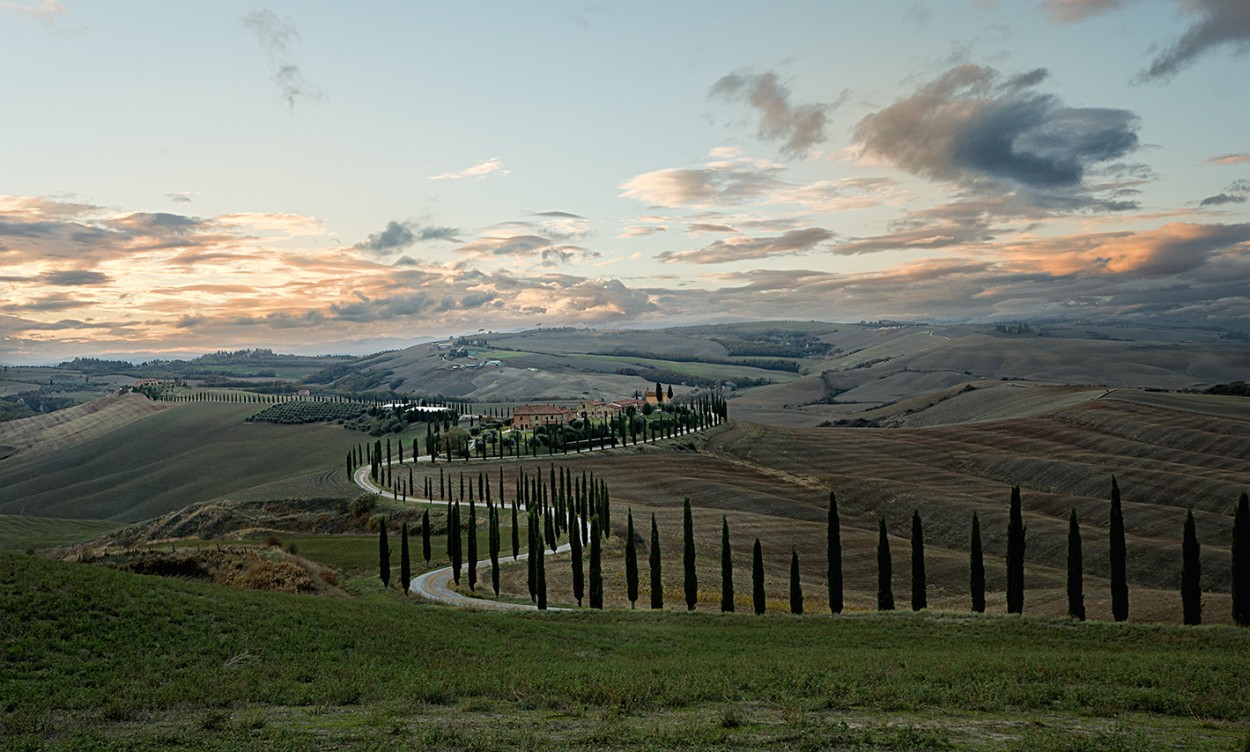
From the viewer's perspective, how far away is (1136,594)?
62719 millimetres

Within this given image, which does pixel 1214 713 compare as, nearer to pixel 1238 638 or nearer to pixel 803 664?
pixel 803 664

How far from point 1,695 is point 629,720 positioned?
19.2 metres

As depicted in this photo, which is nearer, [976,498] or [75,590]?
[75,590]

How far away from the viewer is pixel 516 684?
90.4 feet

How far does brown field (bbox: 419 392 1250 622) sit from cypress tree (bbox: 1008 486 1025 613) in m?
6.90

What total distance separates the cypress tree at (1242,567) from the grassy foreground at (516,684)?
42.7 ft

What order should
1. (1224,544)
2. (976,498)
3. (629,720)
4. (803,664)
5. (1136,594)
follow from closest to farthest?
1. (629,720)
2. (803,664)
3. (1136,594)
4. (1224,544)
5. (976,498)

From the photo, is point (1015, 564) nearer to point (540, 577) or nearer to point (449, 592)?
point (540, 577)

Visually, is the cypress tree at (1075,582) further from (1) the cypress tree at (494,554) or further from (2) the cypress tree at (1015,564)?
(1) the cypress tree at (494,554)

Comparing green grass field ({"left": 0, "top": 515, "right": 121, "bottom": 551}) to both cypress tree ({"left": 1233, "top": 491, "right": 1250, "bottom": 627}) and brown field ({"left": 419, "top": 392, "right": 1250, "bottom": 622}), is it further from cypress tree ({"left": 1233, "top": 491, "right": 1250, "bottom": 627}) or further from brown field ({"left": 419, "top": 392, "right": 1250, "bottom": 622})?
cypress tree ({"left": 1233, "top": 491, "right": 1250, "bottom": 627})

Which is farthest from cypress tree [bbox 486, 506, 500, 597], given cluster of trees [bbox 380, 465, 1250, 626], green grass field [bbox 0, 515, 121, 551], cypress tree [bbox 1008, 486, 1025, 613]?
green grass field [bbox 0, 515, 121, 551]

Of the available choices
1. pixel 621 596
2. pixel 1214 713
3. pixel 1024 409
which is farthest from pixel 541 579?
pixel 1024 409

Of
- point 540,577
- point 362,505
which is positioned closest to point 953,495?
point 540,577

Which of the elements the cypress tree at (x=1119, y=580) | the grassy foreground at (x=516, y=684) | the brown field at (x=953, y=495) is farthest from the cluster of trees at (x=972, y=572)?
the grassy foreground at (x=516, y=684)
